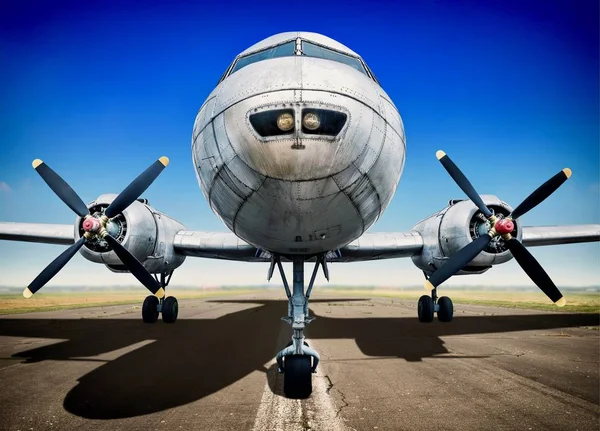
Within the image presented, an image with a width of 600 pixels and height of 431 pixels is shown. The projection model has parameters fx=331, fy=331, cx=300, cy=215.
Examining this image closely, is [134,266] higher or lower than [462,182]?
lower

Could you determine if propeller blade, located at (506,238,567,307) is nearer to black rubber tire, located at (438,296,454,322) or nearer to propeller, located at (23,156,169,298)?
black rubber tire, located at (438,296,454,322)

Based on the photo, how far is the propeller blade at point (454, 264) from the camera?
678 centimetres

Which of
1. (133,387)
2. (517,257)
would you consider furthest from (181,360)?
(517,257)

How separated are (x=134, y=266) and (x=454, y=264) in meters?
7.18

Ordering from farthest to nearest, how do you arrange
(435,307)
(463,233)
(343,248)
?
(435,307) → (343,248) → (463,233)

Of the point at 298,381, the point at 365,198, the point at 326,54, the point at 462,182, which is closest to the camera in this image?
→ the point at 365,198

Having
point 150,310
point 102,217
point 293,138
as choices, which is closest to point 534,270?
point 293,138

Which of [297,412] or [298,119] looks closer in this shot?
[298,119]

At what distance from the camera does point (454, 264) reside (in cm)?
696

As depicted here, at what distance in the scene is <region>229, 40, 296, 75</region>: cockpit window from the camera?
4.37 metres

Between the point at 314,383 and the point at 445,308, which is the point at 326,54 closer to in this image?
the point at 314,383

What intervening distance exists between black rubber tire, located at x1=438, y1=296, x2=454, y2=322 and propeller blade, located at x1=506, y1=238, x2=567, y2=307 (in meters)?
4.26

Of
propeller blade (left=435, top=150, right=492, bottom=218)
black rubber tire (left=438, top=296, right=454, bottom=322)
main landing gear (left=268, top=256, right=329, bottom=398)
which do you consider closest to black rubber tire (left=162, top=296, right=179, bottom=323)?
main landing gear (left=268, top=256, right=329, bottom=398)

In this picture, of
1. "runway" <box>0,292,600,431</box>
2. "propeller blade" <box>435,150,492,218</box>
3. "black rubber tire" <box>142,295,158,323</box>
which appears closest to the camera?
"runway" <box>0,292,600,431</box>
